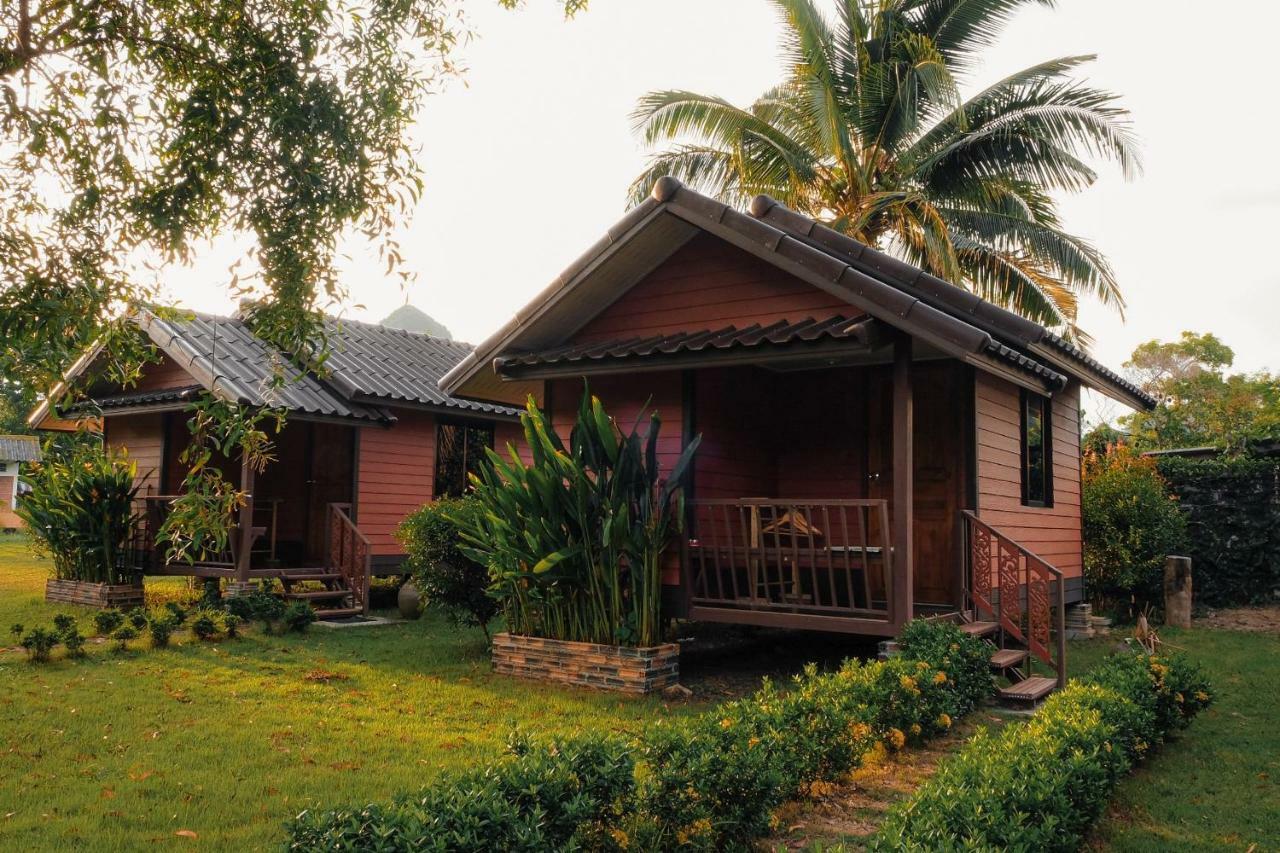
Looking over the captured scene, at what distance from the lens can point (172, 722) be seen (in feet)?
24.1

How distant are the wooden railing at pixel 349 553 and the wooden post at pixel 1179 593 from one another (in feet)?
37.7

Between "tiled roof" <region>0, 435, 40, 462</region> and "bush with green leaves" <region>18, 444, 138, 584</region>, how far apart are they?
41.7 metres

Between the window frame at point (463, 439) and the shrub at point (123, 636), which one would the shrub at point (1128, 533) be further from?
the shrub at point (123, 636)

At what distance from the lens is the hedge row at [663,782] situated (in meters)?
3.40

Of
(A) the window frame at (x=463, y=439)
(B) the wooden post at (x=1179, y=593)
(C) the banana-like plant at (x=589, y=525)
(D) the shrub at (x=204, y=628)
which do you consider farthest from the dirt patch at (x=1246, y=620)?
(D) the shrub at (x=204, y=628)

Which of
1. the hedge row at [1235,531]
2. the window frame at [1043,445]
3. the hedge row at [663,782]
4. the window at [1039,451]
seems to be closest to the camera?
the hedge row at [663,782]

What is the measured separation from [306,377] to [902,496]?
9517mm

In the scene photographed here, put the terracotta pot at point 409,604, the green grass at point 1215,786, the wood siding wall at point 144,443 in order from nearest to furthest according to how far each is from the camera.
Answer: the green grass at point 1215,786
the terracotta pot at point 409,604
the wood siding wall at point 144,443

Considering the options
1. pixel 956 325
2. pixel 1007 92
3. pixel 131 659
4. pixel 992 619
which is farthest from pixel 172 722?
pixel 1007 92

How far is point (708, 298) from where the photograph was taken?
34.5 ft

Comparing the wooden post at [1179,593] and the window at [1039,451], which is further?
the wooden post at [1179,593]

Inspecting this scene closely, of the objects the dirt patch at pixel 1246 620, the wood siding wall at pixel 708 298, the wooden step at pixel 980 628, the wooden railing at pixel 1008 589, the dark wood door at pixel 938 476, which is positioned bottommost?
the dirt patch at pixel 1246 620

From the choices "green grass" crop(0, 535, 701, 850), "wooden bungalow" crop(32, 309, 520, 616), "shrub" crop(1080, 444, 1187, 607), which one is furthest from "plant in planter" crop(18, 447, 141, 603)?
"shrub" crop(1080, 444, 1187, 607)

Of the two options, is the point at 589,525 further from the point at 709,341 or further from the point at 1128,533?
the point at 1128,533
